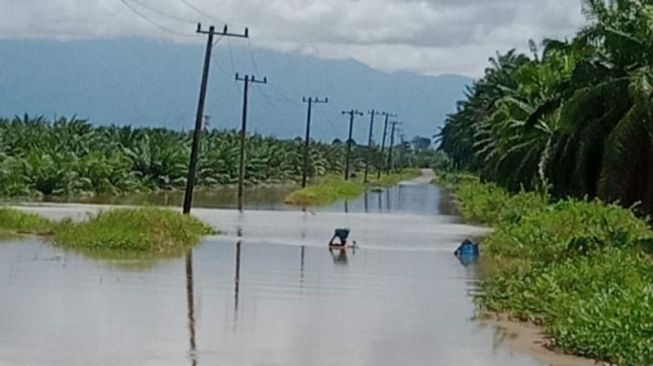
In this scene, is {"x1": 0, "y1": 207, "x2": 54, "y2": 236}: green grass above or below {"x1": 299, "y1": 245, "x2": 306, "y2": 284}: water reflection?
above

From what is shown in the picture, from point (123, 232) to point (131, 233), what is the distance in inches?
7.0

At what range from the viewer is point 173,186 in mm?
68312

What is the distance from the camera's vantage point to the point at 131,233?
26.8 metres

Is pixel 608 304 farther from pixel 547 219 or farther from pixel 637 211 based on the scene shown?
pixel 637 211

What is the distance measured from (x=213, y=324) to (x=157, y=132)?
203ft

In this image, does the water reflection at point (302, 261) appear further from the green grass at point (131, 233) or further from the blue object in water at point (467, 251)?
the blue object in water at point (467, 251)

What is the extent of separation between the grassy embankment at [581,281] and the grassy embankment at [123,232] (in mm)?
7213

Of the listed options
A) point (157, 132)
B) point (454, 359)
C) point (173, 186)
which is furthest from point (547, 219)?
point (157, 132)

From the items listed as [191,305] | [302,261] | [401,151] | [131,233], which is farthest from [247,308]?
[401,151]

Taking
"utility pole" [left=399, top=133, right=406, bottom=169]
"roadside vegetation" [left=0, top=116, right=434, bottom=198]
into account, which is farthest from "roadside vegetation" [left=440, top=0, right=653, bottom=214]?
"utility pole" [left=399, top=133, right=406, bottom=169]

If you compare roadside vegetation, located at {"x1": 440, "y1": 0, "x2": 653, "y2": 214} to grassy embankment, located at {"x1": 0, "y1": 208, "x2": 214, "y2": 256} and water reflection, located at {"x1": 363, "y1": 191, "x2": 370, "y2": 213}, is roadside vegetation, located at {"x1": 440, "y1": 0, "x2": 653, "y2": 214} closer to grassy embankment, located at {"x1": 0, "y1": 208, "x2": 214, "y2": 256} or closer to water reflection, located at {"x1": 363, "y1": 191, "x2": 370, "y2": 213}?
grassy embankment, located at {"x1": 0, "y1": 208, "x2": 214, "y2": 256}

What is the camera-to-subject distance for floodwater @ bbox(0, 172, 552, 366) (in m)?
12.7

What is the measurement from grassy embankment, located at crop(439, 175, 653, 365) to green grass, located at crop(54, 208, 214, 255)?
7.23 metres

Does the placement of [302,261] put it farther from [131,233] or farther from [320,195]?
[320,195]
